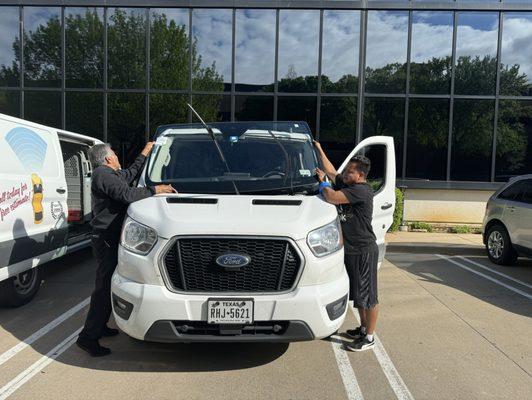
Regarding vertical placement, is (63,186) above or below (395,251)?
above

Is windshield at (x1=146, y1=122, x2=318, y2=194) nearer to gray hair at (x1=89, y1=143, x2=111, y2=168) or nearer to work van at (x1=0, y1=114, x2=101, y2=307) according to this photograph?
gray hair at (x1=89, y1=143, x2=111, y2=168)

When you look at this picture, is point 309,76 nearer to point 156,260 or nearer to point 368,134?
point 368,134

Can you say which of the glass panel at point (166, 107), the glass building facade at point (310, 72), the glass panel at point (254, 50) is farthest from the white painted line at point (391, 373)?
the glass panel at point (166, 107)

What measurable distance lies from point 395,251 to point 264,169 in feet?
20.1

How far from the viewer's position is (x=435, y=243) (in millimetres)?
10398

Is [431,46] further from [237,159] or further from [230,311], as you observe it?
[230,311]

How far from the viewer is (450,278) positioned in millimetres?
7352

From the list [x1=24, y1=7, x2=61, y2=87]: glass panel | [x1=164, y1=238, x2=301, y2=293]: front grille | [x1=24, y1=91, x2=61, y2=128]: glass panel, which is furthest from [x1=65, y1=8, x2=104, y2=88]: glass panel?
[x1=164, y1=238, x2=301, y2=293]: front grille

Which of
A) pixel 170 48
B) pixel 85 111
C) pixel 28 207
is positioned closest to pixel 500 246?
pixel 28 207

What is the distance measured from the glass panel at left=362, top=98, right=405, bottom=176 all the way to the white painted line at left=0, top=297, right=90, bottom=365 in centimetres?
937

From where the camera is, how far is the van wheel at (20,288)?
5152mm

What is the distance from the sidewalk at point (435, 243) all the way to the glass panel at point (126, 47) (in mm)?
7869

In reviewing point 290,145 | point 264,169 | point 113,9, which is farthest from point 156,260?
point 113,9

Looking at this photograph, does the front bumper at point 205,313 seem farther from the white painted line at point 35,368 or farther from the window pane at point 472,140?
the window pane at point 472,140
